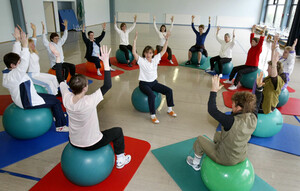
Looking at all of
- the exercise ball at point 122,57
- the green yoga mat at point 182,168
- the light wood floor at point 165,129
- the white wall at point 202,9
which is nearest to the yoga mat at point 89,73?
the light wood floor at point 165,129

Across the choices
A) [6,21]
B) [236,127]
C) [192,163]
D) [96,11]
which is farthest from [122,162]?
[96,11]

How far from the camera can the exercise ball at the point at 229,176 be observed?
2.00 metres

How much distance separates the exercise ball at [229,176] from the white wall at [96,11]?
49.3 ft

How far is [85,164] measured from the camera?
2059 millimetres

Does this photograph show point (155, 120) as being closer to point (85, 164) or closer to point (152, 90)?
point (152, 90)

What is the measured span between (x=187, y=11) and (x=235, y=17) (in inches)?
150

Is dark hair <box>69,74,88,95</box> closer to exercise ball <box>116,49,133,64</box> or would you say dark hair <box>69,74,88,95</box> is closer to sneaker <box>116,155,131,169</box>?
sneaker <box>116,155,131,169</box>

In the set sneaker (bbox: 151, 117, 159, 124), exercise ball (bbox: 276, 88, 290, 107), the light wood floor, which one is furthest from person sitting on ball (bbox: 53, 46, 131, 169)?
exercise ball (bbox: 276, 88, 290, 107)

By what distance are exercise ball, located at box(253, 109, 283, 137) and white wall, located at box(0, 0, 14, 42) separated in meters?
10.2

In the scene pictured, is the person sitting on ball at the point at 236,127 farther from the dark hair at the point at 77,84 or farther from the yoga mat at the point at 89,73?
→ the yoga mat at the point at 89,73

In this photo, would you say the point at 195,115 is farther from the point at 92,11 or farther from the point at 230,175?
the point at 92,11

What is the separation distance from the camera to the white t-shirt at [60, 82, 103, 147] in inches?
74.3

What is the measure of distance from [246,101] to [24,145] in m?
2.76

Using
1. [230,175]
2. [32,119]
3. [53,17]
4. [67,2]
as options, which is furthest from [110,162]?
[67,2]
